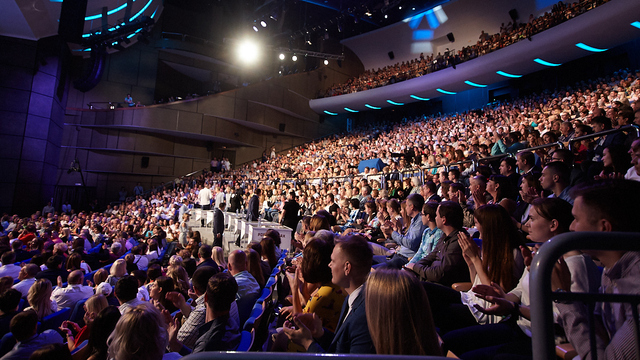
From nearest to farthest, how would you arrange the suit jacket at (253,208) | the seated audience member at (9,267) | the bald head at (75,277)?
the bald head at (75,277) < the seated audience member at (9,267) < the suit jacket at (253,208)

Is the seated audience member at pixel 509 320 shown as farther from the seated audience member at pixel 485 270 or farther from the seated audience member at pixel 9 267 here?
the seated audience member at pixel 9 267

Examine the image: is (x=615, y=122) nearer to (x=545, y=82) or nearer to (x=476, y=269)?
(x=476, y=269)

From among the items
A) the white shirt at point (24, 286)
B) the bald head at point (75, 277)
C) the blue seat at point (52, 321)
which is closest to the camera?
the blue seat at point (52, 321)

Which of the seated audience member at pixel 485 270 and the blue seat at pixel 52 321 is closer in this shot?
the seated audience member at pixel 485 270

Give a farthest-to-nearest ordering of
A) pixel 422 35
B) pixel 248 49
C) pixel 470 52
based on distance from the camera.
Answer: pixel 422 35
pixel 248 49
pixel 470 52

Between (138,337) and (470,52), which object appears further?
(470,52)

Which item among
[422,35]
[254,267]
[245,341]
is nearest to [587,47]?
[422,35]

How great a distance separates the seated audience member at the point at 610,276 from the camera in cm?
88

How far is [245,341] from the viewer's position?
2.08 meters

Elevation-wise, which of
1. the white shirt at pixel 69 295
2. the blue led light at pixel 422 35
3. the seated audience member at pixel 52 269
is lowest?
the white shirt at pixel 69 295

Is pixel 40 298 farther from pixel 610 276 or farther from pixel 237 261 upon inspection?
pixel 610 276

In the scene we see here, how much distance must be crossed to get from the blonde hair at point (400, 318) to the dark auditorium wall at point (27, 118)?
1551cm

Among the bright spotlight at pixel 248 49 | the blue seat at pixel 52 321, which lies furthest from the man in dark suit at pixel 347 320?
the bright spotlight at pixel 248 49

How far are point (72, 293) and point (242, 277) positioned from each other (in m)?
2.18
